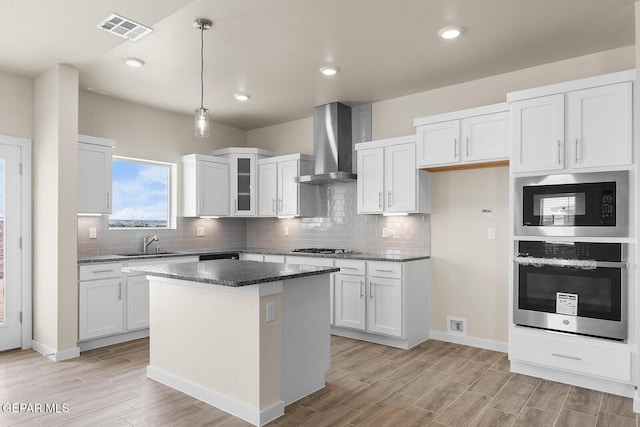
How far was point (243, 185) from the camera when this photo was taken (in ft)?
19.7

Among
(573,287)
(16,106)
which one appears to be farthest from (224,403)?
(16,106)

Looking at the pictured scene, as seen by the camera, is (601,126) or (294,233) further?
(294,233)

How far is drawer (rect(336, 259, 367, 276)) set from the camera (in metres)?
4.52

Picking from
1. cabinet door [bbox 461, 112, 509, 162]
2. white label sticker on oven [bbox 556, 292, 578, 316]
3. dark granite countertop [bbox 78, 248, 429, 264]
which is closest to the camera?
white label sticker on oven [bbox 556, 292, 578, 316]

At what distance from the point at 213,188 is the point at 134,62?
85.3 inches

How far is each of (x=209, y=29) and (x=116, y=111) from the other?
244 centimetres

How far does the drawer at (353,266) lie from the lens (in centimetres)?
452

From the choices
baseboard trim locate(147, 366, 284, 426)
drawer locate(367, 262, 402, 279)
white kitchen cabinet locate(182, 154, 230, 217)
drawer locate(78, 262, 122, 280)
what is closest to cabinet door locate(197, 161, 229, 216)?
white kitchen cabinet locate(182, 154, 230, 217)

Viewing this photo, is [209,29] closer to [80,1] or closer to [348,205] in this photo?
[80,1]

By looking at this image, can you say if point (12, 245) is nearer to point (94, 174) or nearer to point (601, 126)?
point (94, 174)

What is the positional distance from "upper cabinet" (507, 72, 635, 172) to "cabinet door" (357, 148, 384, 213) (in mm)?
1550

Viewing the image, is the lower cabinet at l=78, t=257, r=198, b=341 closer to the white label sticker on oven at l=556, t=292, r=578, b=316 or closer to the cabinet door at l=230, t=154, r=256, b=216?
the cabinet door at l=230, t=154, r=256, b=216

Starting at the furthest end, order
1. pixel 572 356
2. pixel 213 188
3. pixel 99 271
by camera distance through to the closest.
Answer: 1. pixel 213 188
2. pixel 99 271
3. pixel 572 356

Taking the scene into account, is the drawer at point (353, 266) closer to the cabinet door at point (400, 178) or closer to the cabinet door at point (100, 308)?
the cabinet door at point (400, 178)
